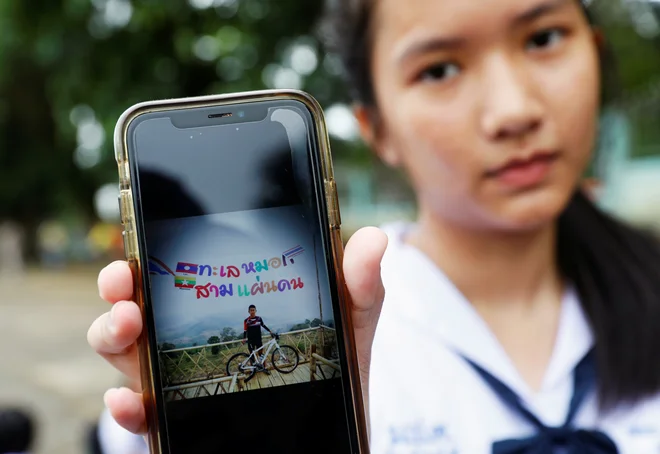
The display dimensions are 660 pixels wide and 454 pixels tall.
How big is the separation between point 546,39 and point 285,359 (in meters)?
0.73

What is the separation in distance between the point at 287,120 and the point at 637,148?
202 inches

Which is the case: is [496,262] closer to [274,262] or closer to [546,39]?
[546,39]

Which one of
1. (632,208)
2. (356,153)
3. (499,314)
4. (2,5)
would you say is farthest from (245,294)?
(632,208)

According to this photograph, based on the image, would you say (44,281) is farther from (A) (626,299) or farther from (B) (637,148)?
(A) (626,299)

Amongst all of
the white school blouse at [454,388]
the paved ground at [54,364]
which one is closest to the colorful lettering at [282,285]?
the white school blouse at [454,388]

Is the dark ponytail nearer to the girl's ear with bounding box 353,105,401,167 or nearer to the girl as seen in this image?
the girl

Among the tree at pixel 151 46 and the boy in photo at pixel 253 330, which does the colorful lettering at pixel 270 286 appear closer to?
the boy in photo at pixel 253 330

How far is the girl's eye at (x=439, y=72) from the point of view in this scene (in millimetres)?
1162

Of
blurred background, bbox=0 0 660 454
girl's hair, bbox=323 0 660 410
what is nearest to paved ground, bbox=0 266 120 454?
blurred background, bbox=0 0 660 454

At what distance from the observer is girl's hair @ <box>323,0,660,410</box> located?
1219 millimetres

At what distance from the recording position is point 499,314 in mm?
1324

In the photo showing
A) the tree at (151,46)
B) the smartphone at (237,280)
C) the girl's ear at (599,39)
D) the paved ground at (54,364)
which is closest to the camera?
the smartphone at (237,280)

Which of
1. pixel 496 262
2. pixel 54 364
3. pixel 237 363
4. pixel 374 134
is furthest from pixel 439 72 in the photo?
pixel 54 364

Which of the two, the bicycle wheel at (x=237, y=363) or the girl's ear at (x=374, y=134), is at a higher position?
the girl's ear at (x=374, y=134)
